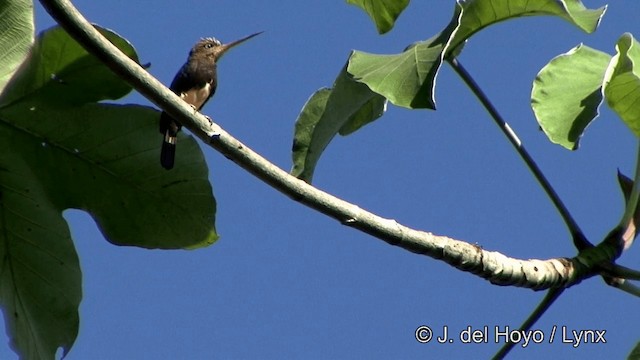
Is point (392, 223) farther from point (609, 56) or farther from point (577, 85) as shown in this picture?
point (609, 56)

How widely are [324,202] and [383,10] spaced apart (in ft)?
3.06

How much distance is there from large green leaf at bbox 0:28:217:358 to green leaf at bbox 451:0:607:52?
76 cm

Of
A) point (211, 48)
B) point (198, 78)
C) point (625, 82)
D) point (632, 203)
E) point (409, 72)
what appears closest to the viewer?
point (409, 72)

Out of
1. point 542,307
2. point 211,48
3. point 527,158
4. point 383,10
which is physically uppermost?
point 211,48

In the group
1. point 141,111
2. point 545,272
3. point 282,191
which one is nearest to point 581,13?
point 545,272

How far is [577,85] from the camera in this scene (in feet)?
8.45

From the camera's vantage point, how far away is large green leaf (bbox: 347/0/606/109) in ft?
7.25

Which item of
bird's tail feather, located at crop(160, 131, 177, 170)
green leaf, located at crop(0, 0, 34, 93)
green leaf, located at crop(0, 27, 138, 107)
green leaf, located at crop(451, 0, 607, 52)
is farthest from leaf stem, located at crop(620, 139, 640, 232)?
green leaf, located at crop(0, 0, 34, 93)

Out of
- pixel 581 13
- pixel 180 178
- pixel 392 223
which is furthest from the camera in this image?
pixel 180 178

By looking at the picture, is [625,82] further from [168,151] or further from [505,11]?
[168,151]

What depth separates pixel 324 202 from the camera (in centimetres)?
200

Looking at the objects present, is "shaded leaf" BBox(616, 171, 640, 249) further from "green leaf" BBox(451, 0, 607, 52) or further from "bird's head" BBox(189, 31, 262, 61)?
"bird's head" BBox(189, 31, 262, 61)

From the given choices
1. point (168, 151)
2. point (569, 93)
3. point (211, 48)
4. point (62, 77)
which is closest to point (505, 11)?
point (569, 93)

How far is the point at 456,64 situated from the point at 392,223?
723 millimetres
